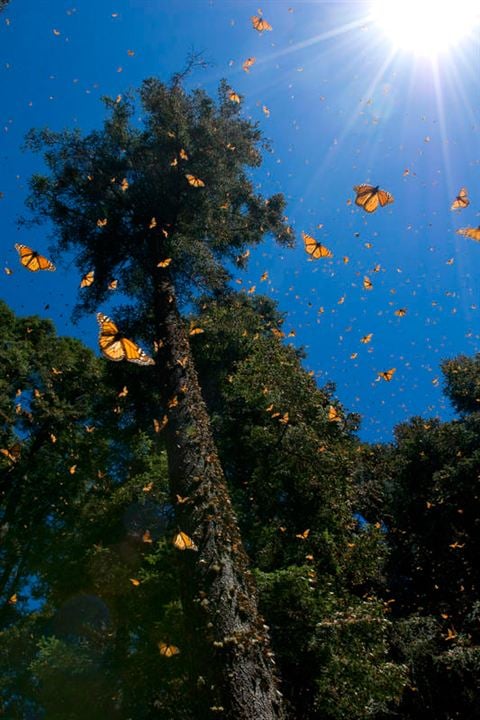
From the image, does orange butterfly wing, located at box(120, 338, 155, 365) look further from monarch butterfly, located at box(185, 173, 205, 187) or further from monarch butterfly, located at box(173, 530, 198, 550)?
monarch butterfly, located at box(185, 173, 205, 187)

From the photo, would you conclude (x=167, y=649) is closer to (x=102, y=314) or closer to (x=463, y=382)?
(x=102, y=314)

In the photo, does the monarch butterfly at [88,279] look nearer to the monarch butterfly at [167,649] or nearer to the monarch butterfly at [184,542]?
the monarch butterfly at [184,542]

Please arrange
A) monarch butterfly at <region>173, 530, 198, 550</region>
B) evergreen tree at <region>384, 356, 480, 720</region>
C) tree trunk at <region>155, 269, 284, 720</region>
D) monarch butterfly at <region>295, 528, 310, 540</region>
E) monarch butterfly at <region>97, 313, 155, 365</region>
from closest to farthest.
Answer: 1. tree trunk at <region>155, 269, 284, 720</region>
2. monarch butterfly at <region>173, 530, 198, 550</region>
3. monarch butterfly at <region>97, 313, 155, 365</region>
4. monarch butterfly at <region>295, 528, 310, 540</region>
5. evergreen tree at <region>384, 356, 480, 720</region>

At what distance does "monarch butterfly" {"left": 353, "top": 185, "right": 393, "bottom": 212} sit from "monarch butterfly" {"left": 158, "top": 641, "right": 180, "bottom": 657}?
7.69m

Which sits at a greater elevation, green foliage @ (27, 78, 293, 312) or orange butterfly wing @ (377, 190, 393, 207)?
green foliage @ (27, 78, 293, 312)

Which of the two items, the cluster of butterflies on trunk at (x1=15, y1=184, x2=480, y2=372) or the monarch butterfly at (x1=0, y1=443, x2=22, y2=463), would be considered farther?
the monarch butterfly at (x1=0, y1=443, x2=22, y2=463)

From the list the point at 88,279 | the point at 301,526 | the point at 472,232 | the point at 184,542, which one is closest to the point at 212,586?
the point at 184,542

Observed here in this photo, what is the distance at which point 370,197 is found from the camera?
6.24m

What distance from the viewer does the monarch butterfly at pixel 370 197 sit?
20.2ft

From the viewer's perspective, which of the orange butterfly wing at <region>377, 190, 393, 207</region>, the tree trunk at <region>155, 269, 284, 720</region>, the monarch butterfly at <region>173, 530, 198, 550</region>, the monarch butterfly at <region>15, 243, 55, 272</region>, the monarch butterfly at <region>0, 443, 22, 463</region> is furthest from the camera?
the monarch butterfly at <region>0, 443, 22, 463</region>

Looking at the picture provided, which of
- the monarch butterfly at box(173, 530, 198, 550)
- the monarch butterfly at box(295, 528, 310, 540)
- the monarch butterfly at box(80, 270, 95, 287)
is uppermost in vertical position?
the monarch butterfly at box(80, 270, 95, 287)

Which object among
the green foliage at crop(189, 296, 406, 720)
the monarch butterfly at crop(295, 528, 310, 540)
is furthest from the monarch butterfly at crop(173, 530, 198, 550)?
the monarch butterfly at crop(295, 528, 310, 540)

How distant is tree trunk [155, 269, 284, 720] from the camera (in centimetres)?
324

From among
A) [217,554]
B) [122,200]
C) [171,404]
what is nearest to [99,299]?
[122,200]
